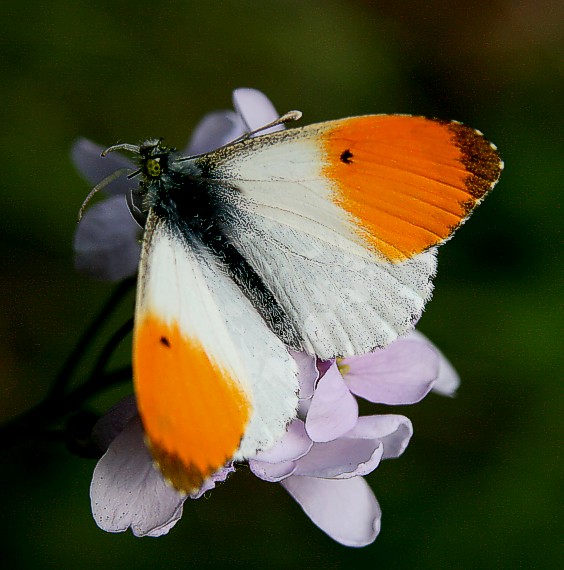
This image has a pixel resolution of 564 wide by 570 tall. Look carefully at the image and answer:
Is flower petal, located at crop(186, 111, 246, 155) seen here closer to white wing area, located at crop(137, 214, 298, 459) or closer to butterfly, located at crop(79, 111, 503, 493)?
butterfly, located at crop(79, 111, 503, 493)

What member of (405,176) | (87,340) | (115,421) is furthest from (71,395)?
(405,176)

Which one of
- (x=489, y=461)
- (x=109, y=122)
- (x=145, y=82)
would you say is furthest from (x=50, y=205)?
(x=489, y=461)

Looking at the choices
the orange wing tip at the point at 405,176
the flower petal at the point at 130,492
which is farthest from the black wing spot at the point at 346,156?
the flower petal at the point at 130,492

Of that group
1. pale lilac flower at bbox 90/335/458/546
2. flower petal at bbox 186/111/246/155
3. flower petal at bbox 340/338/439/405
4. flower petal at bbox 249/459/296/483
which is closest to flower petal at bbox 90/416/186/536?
pale lilac flower at bbox 90/335/458/546

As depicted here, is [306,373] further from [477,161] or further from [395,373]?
[477,161]

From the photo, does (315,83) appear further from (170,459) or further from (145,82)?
(170,459)

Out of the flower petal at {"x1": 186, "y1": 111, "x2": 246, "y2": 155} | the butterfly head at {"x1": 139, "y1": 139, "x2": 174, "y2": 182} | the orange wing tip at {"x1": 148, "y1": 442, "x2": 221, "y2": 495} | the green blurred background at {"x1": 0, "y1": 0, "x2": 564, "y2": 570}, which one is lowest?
the green blurred background at {"x1": 0, "y1": 0, "x2": 564, "y2": 570}
